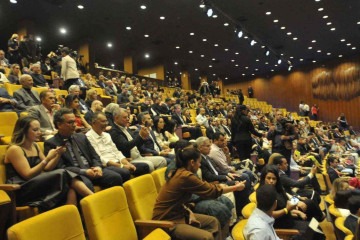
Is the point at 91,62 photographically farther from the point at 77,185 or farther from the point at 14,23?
the point at 77,185

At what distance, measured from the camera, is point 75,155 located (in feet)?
8.21

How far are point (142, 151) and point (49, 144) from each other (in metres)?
1.56

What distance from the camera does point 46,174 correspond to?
6.61 feet

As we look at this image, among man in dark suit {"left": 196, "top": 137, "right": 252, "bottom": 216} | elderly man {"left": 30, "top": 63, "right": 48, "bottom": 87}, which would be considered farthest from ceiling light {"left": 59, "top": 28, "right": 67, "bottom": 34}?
man in dark suit {"left": 196, "top": 137, "right": 252, "bottom": 216}

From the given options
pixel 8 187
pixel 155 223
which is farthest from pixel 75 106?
pixel 155 223

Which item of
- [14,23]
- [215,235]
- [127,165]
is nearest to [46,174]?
[127,165]

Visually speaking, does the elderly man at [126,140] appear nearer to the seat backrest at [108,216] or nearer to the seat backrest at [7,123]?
the seat backrest at [7,123]

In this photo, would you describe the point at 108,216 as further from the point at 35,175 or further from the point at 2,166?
the point at 2,166

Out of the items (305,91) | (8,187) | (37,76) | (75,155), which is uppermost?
(305,91)

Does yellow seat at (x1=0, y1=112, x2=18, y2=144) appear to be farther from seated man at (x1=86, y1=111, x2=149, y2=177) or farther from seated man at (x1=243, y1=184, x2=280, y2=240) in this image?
seated man at (x1=243, y1=184, x2=280, y2=240)

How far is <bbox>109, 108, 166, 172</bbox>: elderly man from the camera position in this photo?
3234 millimetres

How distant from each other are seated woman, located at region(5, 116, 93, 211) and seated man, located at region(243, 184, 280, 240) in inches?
41.4

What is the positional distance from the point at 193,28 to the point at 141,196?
941 centimetres

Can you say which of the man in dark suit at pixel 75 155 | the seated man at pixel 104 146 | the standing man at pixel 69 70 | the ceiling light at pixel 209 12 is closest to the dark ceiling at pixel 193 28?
the ceiling light at pixel 209 12
